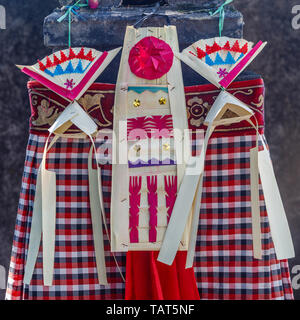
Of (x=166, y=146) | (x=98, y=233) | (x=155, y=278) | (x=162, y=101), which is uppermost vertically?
(x=162, y=101)

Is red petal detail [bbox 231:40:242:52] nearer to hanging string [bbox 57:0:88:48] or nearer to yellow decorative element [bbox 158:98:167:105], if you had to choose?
yellow decorative element [bbox 158:98:167:105]

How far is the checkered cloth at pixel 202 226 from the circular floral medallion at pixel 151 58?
9cm

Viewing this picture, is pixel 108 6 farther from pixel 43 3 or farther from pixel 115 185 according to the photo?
pixel 115 185

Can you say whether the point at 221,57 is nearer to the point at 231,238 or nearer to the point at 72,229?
the point at 231,238

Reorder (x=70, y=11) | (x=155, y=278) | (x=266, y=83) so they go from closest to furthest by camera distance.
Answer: (x=155, y=278), (x=70, y=11), (x=266, y=83)

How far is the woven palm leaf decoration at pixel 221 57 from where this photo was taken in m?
1.20

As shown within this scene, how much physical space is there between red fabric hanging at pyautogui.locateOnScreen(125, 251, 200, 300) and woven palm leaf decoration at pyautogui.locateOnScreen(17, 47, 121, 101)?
1.44 ft

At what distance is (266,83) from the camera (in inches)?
62.7

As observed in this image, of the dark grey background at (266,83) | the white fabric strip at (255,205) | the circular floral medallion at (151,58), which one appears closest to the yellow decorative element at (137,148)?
the circular floral medallion at (151,58)

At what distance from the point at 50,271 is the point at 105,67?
0.54 m

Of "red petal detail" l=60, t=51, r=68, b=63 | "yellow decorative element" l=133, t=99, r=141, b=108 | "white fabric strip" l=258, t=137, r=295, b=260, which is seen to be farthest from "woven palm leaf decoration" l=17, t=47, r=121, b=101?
"white fabric strip" l=258, t=137, r=295, b=260

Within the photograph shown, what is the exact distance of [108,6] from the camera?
133 cm

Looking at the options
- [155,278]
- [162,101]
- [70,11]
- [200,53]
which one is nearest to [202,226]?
[155,278]

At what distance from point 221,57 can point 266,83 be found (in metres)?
0.44
